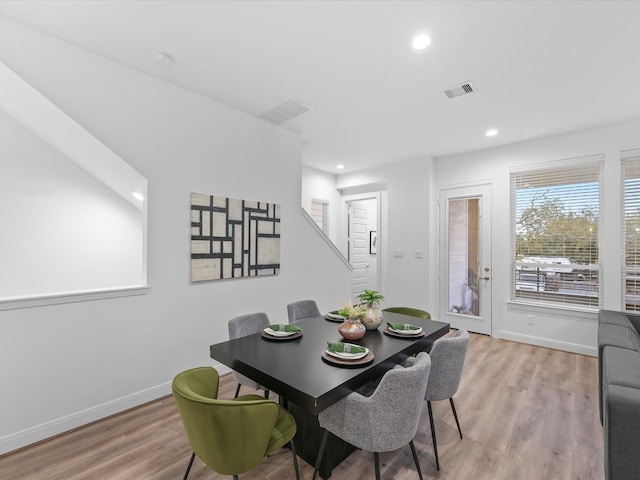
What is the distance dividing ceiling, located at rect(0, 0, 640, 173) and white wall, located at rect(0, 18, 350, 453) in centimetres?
21

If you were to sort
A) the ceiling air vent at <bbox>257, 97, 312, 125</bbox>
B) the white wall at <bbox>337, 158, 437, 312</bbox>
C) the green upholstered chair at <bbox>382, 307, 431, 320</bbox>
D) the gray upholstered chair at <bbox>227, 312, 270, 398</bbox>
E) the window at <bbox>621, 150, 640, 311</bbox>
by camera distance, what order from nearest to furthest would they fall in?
the gray upholstered chair at <bbox>227, 312, 270, 398</bbox> < the green upholstered chair at <bbox>382, 307, 431, 320</bbox> < the ceiling air vent at <bbox>257, 97, 312, 125</bbox> < the window at <bbox>621, 150, 640, 311</bbox> < the white wall at <bbox>337, 158, 437, 312</bbox>

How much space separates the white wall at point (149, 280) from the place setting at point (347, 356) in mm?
1727

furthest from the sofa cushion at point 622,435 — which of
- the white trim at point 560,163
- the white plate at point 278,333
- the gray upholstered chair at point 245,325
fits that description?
the white trim at point 560,163

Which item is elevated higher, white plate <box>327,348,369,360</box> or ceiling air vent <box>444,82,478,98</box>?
ceiling air vent <box>444,82,478,98</box>

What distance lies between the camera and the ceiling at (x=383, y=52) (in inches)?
78.0

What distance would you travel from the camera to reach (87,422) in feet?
7.76

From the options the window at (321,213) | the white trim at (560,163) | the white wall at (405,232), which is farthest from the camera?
the window at (321,213)

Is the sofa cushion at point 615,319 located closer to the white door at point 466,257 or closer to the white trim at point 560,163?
the white door at point 466,257

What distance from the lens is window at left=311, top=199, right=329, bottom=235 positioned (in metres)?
6.13

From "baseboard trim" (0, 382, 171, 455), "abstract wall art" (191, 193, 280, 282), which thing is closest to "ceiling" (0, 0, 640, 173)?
"abstract wall art" (191, 193, 280, 282)

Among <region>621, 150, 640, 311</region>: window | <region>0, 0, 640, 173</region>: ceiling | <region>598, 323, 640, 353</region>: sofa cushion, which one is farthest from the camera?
<region>621, 150, 640, 311</region>: window

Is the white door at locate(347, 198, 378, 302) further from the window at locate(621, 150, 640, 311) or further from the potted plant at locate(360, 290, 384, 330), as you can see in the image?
the potted plant at locate(360, 290, 384, 330)

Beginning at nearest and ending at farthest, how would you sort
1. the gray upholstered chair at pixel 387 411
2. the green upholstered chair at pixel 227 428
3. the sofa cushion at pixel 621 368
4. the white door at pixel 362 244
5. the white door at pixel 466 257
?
1. the green upholstered chair at pixel 227 428
2. the gray upholstered chair at pixel 387 411
3. the sofa cushion at pixel 621 368
4. the white door at pixel 466 257
5. the white door at pixel 362 244

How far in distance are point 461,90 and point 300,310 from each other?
8.60 ft
